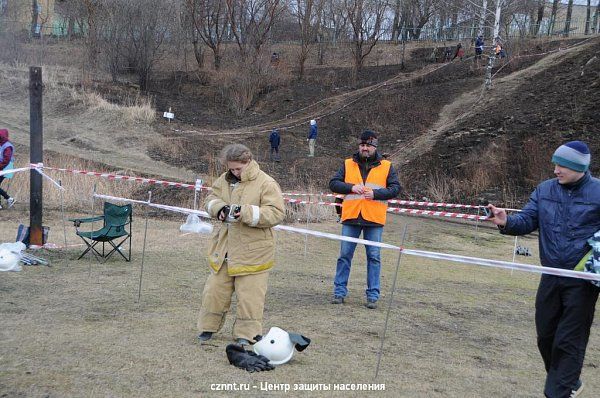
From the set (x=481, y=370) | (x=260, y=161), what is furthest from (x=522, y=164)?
(x=481, y=370)

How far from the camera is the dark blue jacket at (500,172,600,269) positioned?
461cm

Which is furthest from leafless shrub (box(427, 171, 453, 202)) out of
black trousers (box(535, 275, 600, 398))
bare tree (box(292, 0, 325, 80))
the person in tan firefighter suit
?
bare tree (box(292, 0, 325, 80))

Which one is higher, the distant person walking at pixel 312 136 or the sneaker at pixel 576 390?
the distant person walking at pixel 312 136

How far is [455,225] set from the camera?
1875 cm

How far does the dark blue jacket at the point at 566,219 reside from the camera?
15.1 ft

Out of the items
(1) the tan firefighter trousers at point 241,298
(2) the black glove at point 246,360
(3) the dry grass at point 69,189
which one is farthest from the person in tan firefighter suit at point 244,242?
(3) the dry grass at point 69,189

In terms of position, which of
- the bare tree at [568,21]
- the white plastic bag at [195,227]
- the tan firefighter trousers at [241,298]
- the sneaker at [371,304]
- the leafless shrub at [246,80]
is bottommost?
the white plastic bag at [195,227]

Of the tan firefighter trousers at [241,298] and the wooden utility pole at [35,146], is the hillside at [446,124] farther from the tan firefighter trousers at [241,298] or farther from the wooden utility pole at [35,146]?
the tan firefighter trousers at [241,298]

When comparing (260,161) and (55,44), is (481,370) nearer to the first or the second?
(260,161)

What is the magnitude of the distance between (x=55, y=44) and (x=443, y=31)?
2999 centimetres

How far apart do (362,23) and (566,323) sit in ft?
143

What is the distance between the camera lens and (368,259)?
24.8ft

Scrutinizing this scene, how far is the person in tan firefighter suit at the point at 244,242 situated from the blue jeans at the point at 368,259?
6.78ft

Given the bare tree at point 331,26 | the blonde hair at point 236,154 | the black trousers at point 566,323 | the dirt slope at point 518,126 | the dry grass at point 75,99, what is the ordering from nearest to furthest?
the black trousers at point 566,323 → the blonde hair at point 236,154 → the dirt slope at point 518,126 → the dry grass at point 75,99 → the bare tree at point 331,26
